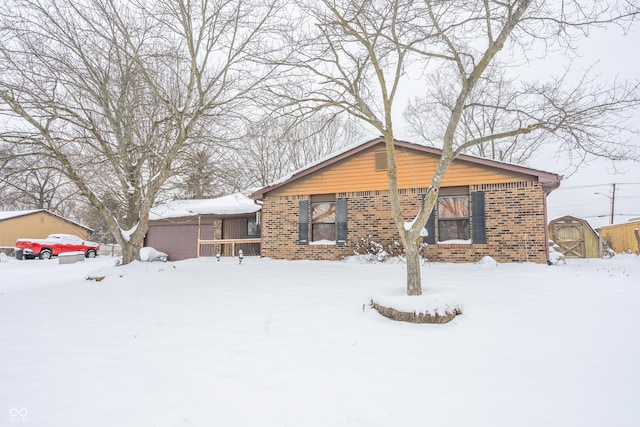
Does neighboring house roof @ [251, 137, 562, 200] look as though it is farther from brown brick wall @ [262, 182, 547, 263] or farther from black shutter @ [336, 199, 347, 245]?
black shutter @ [336, 199, 347, 245]

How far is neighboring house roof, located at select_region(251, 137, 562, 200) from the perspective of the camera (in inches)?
389

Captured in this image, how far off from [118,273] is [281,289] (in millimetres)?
4900

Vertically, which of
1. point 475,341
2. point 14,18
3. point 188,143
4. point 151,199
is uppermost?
point 14,18

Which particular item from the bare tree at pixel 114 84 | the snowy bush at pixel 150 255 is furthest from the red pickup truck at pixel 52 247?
the bare tree at pixel 114 84

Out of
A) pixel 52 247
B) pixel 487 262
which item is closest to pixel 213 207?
pixel 487 262

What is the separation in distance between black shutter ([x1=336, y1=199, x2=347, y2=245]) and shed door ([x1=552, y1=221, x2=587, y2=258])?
14009mm

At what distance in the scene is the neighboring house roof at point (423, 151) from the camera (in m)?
9.88

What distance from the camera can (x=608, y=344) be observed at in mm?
4094

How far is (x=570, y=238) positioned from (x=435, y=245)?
1279 cm

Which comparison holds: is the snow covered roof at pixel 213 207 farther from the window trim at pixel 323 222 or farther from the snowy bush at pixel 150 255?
the window trim at pixel 323 222

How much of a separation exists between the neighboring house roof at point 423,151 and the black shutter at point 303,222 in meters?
1.01

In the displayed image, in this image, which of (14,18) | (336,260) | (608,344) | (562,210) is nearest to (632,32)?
(608,344)

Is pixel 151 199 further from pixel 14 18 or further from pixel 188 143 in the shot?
pixel 14 18

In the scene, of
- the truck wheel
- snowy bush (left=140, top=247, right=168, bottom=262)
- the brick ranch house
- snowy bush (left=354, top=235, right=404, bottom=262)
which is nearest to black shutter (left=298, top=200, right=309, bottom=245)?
the brick ranch house
